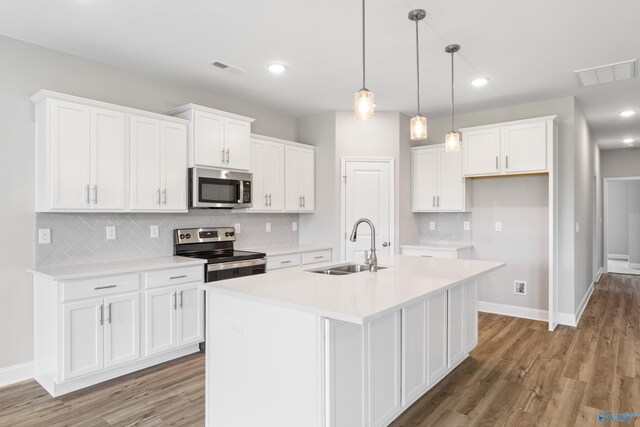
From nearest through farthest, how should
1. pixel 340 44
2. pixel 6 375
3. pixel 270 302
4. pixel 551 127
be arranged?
pixel 270 302, pixel 6 375, pixel 340 44, pixel 551 127

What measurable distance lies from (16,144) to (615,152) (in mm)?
9528

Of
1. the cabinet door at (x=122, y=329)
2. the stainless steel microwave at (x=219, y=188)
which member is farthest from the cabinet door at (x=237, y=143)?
the cabinet door at (x=122, y=329)

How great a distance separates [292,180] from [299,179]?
0.12 metres

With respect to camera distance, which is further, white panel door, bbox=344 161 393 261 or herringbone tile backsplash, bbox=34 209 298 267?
white panel door, bbox=344 161 393 261

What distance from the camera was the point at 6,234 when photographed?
2.93 metres

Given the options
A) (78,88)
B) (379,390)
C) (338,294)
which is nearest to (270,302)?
(338,294)

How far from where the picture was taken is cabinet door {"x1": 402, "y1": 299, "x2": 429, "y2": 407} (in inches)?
93.0

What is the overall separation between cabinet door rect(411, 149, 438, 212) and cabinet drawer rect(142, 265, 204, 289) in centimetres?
308

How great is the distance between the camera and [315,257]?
189 inches

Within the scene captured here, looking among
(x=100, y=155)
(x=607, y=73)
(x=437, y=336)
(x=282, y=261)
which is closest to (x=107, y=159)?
(x=100, y=155)

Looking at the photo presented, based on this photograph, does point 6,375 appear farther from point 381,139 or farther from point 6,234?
point 381,139

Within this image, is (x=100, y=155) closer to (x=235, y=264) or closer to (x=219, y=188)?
(x=219, y=188)

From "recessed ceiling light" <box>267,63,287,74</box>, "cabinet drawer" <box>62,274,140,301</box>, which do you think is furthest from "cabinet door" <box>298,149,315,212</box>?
"cabinet drawer" <box>62,274,140,301</box>

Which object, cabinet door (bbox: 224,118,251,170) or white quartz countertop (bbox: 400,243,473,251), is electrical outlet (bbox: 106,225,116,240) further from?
white quartz countertop (bbox: 400,243,473,251)
